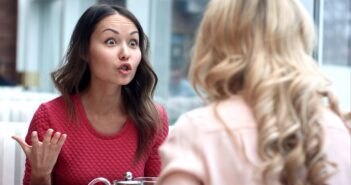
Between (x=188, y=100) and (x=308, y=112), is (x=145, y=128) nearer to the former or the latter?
(x=308, y=112)

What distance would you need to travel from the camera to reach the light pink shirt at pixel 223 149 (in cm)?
91

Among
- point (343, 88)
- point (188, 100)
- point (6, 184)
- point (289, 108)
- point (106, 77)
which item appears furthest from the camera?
point (188, 100)

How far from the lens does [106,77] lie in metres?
1.66

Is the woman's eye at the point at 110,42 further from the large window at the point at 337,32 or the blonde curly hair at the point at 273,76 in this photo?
the large window at the point at 337,32

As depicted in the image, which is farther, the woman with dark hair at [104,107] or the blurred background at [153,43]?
the blurred background at [153,43]

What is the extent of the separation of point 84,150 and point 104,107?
14 centimetres

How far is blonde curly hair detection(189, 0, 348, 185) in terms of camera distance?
91cm

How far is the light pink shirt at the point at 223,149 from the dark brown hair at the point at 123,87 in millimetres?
813

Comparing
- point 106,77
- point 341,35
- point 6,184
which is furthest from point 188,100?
point 106,77

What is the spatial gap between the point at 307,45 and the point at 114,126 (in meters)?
0.87

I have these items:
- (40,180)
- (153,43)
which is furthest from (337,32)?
(153,43)

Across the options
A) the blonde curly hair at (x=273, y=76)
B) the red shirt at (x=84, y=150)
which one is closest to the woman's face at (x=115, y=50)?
the red shirt at (x=84, y=150)

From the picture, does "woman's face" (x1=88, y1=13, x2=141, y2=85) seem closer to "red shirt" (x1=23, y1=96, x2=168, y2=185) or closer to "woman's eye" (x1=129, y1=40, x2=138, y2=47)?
"woman's eye" (x1=129, y1=40, x2=138, y2=47)

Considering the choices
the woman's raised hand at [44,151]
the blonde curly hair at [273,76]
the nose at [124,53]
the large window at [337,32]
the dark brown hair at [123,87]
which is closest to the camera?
the blonde curly hair at [273,76]
